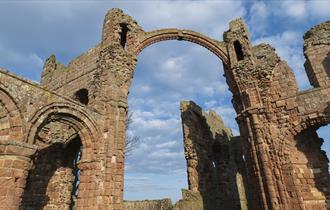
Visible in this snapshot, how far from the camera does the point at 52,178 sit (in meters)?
10.1

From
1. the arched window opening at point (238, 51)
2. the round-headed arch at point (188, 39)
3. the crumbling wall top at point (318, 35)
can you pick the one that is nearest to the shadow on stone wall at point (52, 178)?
the round-headed arch at point (188, 39)

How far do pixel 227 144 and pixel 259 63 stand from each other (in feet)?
27.1

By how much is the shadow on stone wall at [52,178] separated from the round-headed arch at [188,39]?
5.38m

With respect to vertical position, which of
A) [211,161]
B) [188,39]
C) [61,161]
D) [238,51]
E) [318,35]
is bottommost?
[61,161]

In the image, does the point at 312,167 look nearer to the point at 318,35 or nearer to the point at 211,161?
the point at 318,35

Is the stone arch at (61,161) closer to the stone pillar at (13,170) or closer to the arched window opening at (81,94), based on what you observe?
the stone pillar at (13,170)

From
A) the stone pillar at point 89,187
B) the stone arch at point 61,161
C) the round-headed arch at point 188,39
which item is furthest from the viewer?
the round-headed arch at point 188,39

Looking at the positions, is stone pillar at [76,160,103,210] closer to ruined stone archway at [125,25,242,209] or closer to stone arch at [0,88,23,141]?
stone arch at [0,88,23,141]

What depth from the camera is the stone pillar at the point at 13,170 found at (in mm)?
5801

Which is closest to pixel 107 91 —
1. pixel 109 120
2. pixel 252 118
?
pixel 109 120

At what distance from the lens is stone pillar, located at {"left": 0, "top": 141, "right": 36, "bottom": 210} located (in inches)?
228

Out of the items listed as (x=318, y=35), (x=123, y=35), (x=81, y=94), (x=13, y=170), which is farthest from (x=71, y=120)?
(x=318, y=35)

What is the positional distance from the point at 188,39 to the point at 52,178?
853 centimetres

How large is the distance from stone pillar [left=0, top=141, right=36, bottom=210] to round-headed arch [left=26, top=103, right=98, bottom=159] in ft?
1.82
